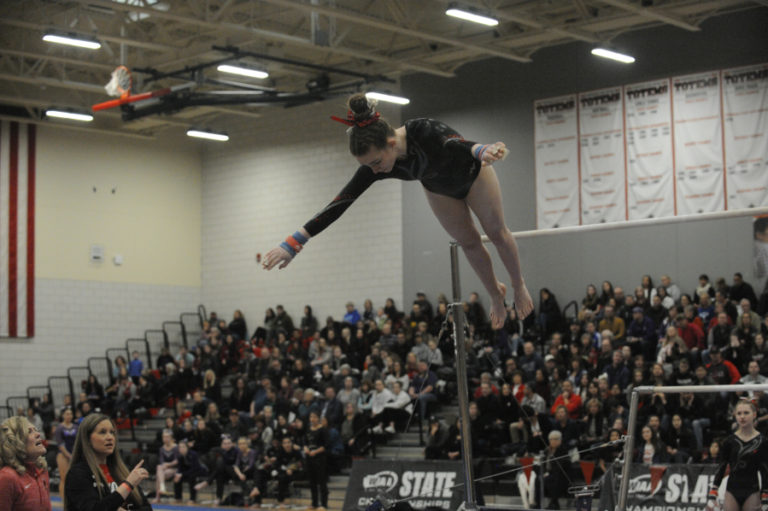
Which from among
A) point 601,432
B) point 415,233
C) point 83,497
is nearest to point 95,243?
point 415,233

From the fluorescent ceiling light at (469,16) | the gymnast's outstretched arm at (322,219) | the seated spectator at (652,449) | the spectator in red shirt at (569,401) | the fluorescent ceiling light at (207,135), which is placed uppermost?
the fluorescent ceiling light at (469,16)

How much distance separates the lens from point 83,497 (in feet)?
15.2

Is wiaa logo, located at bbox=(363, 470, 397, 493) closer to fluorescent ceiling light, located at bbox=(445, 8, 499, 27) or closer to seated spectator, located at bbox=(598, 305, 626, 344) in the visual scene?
seated spectator, located at bbox=(598, 305, 626, 344)

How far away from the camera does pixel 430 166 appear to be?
5.29m

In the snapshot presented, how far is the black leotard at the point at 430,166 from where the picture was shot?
523 cm

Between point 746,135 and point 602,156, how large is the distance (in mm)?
2532

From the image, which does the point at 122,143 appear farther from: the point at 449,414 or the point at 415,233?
the point at 449,414

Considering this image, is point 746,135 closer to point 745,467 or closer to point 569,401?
point 569,401

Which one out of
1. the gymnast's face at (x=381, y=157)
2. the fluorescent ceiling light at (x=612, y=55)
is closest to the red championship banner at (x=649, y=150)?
the fluorescent ceiling light at (x=612, y=55)

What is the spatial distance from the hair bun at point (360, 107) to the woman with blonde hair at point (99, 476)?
1954 mm

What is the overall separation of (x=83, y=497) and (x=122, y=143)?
764 inches

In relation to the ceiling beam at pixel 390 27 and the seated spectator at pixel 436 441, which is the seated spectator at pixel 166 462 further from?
the ceiling beam at pixel 390 27

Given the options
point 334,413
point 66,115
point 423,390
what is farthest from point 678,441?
point 66,115

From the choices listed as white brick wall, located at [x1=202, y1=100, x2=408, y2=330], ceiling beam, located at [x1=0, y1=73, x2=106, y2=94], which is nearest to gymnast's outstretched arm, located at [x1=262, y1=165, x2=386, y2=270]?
white brick wall, located at [x1=202, y1=100, x2=408, y2=330]
